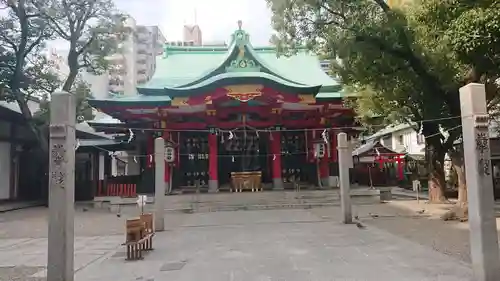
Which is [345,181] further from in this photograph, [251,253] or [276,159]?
[276,159]

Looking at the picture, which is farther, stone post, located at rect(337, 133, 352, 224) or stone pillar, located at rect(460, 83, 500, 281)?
stone post, located at rect(337, 133, 352, 224)

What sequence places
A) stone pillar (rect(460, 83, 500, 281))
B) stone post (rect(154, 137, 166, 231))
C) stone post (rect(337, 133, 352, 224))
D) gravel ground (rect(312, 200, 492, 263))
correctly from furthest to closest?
stone post (rect(337, 133, 352, 224))
stone post (rect(154, 137, 166, 231))
gravel ground (rect(312, 200, 492, 263))
stone pillar (rect(460, 83, 500, 281))

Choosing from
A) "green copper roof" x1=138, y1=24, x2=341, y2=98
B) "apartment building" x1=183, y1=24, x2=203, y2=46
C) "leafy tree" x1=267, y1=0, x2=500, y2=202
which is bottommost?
"leafy tree" x1=267, y1=0, x2=500, y2=202

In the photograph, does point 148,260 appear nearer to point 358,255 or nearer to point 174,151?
point 358,255

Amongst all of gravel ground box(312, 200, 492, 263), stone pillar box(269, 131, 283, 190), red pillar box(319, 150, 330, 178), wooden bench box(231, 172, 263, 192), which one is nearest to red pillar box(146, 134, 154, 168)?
wooden bench box(231, 172, 263, 192)

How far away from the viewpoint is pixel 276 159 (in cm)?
2330

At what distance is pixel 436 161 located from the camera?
20.2 meters

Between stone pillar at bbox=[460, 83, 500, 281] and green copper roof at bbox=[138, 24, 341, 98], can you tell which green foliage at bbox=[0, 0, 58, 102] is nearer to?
green copper roof at bbox=[138, 24, 341, 98]

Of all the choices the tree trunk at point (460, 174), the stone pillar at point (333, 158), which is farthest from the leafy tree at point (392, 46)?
the stone pillar at point (333, 158)

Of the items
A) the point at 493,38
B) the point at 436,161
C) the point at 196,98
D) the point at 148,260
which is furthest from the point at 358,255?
the point at 196,98

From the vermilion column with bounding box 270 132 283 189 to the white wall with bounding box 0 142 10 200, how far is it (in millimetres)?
14137

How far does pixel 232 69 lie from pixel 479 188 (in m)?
18.7

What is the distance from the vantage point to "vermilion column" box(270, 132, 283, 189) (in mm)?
23167

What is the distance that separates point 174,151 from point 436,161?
1257cm
